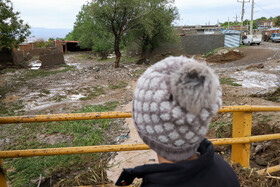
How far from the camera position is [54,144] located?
522cm

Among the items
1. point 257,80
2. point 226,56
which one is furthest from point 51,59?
point 257,80

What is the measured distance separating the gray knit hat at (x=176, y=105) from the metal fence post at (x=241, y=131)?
145 cm

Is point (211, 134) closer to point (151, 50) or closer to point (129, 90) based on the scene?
point (129, 90)

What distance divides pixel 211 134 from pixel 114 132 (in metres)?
2.35

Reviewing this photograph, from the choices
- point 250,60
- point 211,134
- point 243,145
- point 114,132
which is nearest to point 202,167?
point 243,145

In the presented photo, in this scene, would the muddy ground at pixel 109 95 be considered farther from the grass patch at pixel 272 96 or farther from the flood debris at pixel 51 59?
the flood debris at pixel 51 59

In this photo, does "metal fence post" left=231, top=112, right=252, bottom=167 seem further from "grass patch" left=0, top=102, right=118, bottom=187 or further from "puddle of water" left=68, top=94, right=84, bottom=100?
"puddle of water" left=68, top=94, right=84, bottom=100

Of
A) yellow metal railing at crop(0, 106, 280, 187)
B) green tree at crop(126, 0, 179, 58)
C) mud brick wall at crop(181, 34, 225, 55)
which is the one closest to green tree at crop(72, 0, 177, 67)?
green tree at crop(126, 0, 179, 58)

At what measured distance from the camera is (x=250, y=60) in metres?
19.3

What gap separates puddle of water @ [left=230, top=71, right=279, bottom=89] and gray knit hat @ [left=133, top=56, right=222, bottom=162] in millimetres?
9919

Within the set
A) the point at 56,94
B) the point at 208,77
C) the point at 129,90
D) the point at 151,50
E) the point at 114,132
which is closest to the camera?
the point at 208,77

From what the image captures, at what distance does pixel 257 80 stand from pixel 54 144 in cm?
977

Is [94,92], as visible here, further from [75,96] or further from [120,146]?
[120,146]

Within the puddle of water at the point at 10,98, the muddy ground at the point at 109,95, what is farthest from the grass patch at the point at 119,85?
the puddle of water at the point at 10,98
